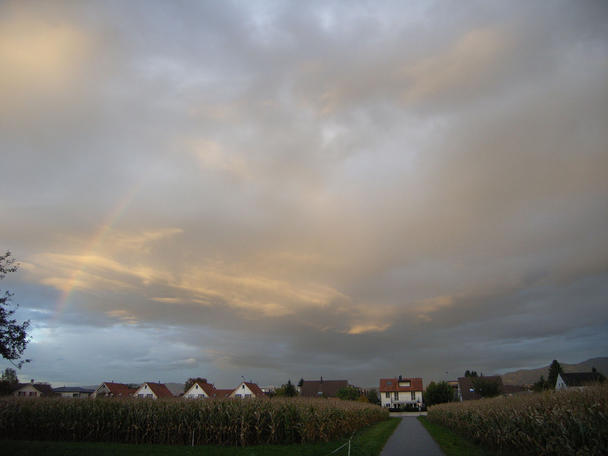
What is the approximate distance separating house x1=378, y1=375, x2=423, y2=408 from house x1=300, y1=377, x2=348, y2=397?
13.5 m

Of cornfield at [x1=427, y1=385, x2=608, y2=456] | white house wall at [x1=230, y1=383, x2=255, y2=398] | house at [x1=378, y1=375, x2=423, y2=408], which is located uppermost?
cornfield at [x1=427, y1=385, x2=608, y2=456]

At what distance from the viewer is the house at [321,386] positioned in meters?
112

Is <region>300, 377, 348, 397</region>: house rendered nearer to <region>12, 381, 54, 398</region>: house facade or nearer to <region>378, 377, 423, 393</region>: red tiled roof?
<region>378, 377, 423, 393</region>: red tiled roof

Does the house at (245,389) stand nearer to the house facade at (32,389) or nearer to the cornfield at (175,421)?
the house facade at (32,389)

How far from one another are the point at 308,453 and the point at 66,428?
18607 millimetres

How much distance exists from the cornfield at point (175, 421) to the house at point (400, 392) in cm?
9926

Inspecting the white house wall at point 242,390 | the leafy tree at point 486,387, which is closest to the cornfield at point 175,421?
the leafy tree at point 486,387

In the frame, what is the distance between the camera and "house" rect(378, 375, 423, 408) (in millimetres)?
118500

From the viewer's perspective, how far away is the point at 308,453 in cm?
1928

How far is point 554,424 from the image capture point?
1298 cm

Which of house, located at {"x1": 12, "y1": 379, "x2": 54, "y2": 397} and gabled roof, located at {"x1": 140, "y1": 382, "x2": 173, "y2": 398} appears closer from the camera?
gabled roof, located at {"x1": 140, "y1": 382, "x2": 173, "y2": 398}

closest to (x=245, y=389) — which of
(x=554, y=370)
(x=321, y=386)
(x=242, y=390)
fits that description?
(x=242, y=390)

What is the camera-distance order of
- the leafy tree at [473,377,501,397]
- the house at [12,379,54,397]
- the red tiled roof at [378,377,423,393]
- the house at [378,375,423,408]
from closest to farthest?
the leafy tree at [473,377,501,397], the house at [12,379,54,397], the house at [378,375,423,408], the red tiled roof at [378,377,423,393]

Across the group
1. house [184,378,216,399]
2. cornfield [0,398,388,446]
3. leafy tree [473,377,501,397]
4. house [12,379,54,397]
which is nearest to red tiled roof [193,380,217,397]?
house [184,378,216,399]
